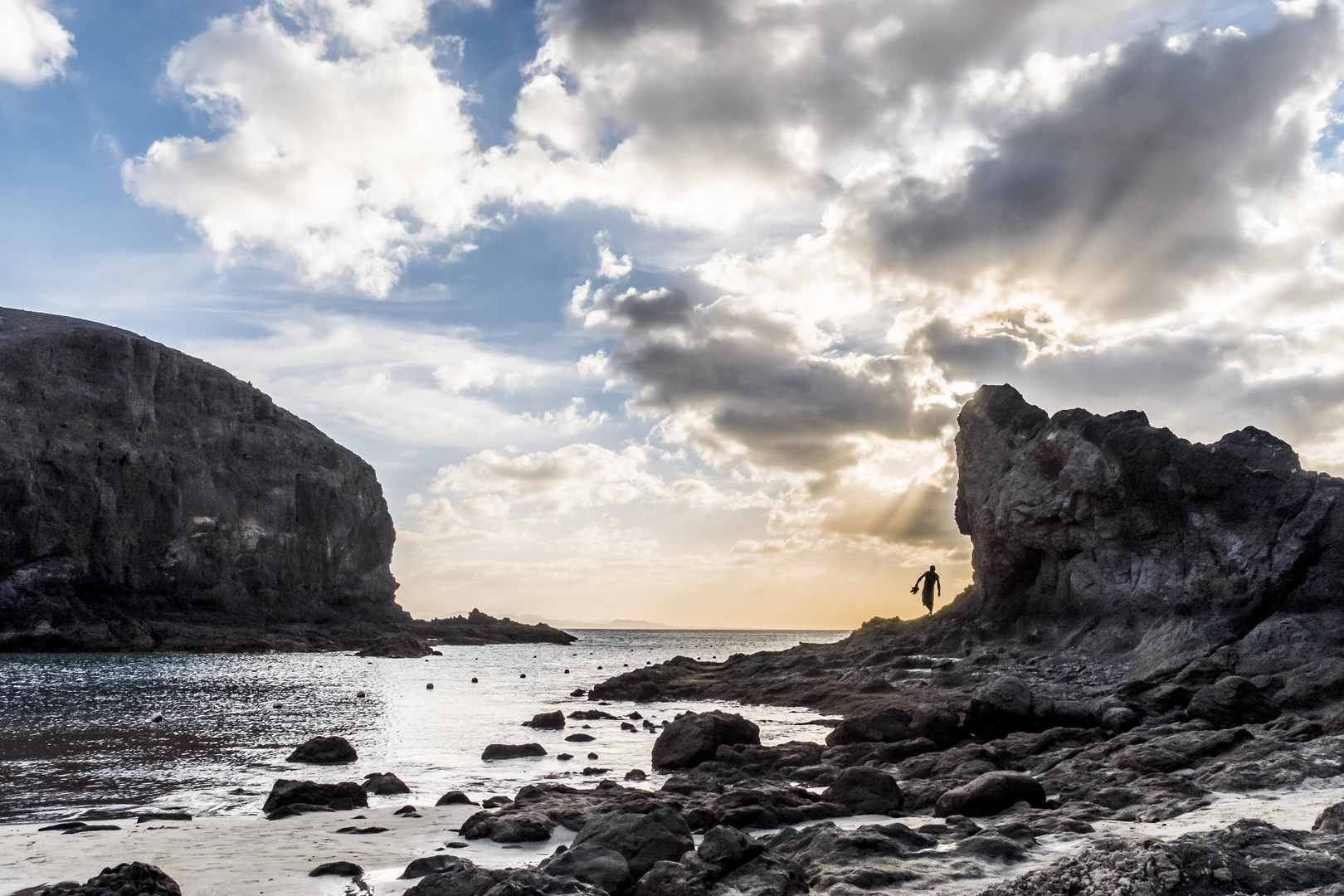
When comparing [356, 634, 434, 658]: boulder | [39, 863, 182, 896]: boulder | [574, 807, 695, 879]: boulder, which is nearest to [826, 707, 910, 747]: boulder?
[574, 807, 695, 879]: boulder

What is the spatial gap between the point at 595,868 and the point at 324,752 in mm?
14279

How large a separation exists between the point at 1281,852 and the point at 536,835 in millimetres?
8862

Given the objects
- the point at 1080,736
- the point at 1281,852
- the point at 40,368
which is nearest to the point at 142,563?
the point at 40,368

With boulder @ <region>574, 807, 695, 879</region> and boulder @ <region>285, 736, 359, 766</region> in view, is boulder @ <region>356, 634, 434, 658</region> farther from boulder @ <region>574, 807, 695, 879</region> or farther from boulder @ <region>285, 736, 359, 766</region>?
boulder @ <region>574, 807, 695, 879</region>

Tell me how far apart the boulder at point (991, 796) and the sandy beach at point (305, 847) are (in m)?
0.46

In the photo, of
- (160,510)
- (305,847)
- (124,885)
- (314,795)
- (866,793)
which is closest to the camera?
(124,885)

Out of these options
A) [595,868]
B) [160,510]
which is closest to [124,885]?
[595,868]

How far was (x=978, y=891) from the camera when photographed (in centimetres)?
778

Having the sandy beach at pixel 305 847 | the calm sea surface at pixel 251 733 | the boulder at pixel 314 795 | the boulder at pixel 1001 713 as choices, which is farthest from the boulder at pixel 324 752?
the boulder at pixel 1001 713

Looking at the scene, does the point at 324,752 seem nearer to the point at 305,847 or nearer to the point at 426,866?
the point at 305,847

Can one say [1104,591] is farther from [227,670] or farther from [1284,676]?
[227,670]

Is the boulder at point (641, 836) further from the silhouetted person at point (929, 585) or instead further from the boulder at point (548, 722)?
the silhouetted person at point (929, 585)

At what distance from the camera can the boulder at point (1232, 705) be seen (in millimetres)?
17609

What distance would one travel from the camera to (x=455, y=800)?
15117 millimetres
